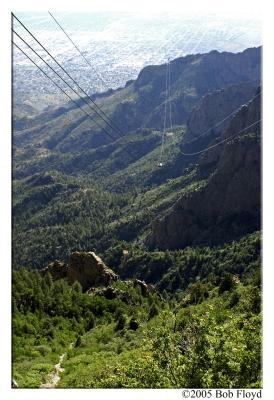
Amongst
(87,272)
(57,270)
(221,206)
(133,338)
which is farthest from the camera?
(221,206)

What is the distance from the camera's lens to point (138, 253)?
15738 centimetres

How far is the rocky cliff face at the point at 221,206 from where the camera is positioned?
500 feet

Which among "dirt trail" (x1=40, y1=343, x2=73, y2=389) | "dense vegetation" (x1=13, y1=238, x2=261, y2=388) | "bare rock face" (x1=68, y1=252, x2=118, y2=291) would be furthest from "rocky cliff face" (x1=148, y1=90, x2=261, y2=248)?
"dirt trail" (x1=40, y1=343, x2=73, y2=389)

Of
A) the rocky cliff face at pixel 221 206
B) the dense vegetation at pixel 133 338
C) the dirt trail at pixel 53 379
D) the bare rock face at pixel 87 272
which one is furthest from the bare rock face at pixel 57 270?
the rocky cliff face at pixel 221 206

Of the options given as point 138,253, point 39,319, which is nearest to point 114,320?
point 39,319

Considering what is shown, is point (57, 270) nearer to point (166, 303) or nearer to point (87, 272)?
point (87, 272)

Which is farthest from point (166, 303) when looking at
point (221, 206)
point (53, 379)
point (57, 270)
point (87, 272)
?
point (221, 206)

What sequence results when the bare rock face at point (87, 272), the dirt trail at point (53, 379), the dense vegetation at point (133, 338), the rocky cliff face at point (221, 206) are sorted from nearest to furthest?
1. the dense vegetation at point (133, 338)
2. the dirt trail at point (53, 379)
3. the bare rock face at point (87, 272)
4. the rocky cliff face at point (221, 206)

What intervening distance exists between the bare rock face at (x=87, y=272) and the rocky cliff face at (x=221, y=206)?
77472 millimetres

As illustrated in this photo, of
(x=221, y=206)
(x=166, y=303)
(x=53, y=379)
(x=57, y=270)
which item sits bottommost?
(x=166, y=303)

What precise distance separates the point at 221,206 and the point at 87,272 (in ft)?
299

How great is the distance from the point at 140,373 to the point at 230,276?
150ft

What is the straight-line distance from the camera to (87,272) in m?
78.4

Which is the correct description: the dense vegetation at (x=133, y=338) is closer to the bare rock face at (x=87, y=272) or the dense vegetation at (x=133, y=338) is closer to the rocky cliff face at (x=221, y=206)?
the bare rock face at (x=87, y=272)
